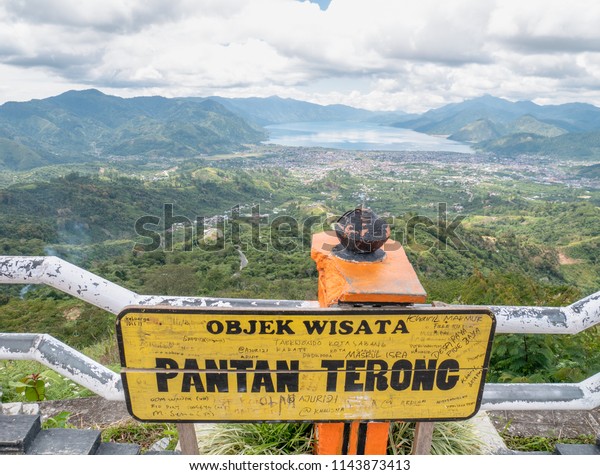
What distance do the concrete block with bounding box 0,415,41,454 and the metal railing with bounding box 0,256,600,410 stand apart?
0.39m

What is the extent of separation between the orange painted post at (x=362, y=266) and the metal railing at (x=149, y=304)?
0.18 meters

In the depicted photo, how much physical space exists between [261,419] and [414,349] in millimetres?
596

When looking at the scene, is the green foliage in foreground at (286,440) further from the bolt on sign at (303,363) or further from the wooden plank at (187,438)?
the bolt on sign at (303,363)

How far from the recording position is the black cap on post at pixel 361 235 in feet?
4.40

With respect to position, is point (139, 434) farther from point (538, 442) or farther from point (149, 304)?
point (538, 442)

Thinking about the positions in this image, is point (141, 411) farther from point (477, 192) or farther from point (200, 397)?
point (477, 192)

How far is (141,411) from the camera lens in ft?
4.65

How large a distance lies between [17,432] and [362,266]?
5.77 feet

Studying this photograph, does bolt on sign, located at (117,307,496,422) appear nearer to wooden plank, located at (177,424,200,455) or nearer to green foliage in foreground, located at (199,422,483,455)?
wooden plank, located at (177,424,200,455)

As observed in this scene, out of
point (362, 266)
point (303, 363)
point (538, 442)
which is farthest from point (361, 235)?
point (538, 442)

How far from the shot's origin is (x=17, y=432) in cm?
182

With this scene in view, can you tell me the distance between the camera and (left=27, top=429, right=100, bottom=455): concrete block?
1.88 metres

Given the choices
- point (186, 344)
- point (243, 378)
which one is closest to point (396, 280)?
point (243, 378)

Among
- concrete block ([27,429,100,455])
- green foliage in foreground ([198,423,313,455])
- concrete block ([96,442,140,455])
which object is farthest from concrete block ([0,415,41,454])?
green foliage in foreground ([198,423,313,455])
